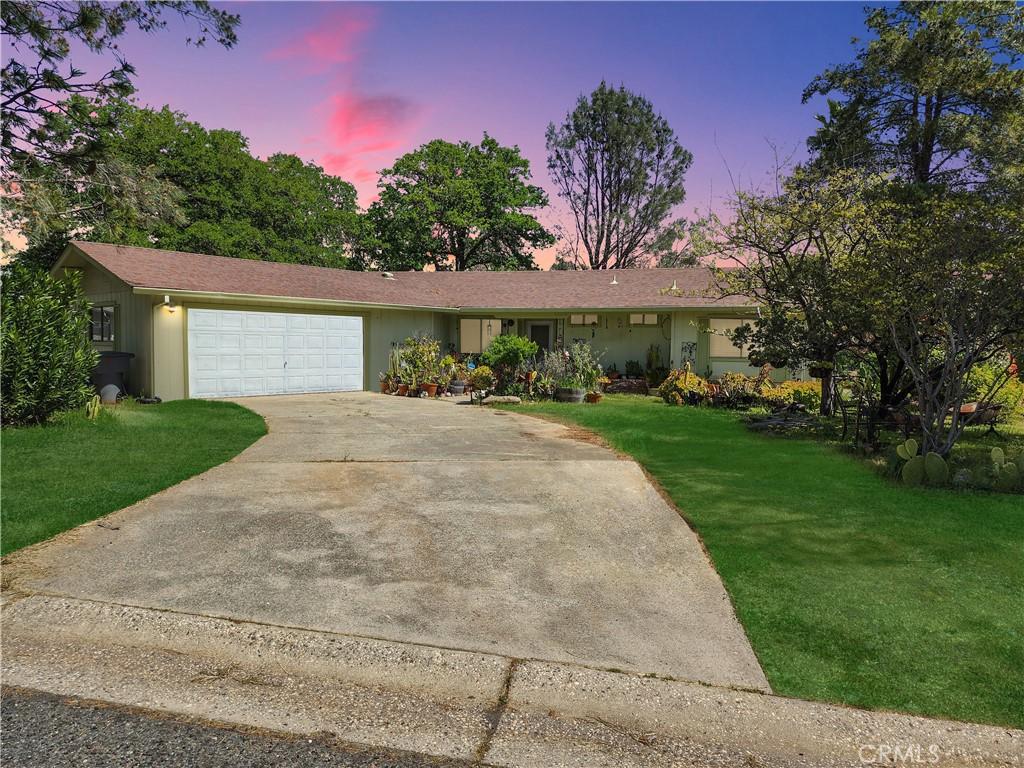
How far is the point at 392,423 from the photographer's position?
1228 centimetres

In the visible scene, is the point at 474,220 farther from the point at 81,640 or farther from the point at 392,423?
the point at 81,640

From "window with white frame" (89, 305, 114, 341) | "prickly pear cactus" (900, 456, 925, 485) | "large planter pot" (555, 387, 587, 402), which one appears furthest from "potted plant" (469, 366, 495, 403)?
"prickly pear cactus" (900, 456, 925, 485)

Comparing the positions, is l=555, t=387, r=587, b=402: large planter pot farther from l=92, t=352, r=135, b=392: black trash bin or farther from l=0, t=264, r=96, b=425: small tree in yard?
l=92, t=352, r=135, b=392: black trash bin

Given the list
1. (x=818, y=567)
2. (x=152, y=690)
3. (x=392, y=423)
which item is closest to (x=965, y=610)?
(x=818, y=567)

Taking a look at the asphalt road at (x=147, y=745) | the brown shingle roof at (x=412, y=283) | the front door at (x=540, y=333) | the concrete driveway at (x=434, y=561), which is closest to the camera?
the asphalt road at (x=147, y=745)

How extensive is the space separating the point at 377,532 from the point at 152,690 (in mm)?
2507

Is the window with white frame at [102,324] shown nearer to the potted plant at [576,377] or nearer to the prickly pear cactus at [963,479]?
the potted plant at [576,377]

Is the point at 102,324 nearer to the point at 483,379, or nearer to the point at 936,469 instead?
the point at 483,379

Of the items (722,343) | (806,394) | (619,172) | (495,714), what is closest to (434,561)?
(495,714)

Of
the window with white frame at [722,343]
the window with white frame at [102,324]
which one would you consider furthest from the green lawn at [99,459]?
the window with white frame at [722,343]

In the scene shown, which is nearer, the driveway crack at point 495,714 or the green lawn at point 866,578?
the driveway crack at point 495,714

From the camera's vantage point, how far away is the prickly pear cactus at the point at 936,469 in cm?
730

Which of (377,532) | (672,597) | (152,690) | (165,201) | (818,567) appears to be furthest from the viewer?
(165,201)

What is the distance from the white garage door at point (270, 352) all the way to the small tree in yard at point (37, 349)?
4.93 meters
